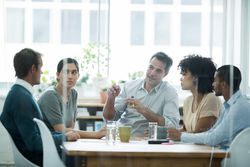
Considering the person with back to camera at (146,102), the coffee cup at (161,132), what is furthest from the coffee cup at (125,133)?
the coffee cup at (161,132)

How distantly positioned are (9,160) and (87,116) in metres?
0.47

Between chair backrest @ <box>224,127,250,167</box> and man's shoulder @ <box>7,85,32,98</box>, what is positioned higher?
man's shoulder @ <box>7,85,32,98</box>

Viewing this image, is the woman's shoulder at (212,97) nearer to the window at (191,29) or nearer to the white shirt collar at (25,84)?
the window at (191,29)

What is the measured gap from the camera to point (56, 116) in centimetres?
248

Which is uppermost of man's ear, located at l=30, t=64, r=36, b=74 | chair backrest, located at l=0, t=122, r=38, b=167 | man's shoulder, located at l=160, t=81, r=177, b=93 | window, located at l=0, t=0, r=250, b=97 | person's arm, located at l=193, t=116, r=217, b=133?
window, located at l=0, t=0, r=250, b=97

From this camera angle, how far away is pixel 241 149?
2.41 metres

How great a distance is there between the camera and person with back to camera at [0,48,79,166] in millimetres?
2471

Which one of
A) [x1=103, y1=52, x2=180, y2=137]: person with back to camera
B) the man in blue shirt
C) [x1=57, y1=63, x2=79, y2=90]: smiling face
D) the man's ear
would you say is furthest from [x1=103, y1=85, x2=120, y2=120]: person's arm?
the man's ear

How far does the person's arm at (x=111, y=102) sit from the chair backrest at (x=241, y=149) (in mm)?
538

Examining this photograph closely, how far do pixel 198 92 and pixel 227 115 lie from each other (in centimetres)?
17

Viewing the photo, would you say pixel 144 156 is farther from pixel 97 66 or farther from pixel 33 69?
pixel 33 69

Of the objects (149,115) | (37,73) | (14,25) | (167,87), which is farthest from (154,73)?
(14,25)

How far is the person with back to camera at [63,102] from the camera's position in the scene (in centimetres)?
245

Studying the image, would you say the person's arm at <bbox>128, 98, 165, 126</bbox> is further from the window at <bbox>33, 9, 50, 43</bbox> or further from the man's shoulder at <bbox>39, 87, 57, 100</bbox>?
the window at <bbox>33, 9, 50, 43</bbox>
